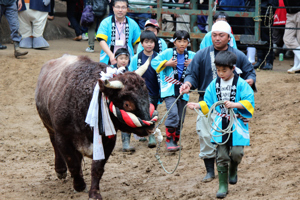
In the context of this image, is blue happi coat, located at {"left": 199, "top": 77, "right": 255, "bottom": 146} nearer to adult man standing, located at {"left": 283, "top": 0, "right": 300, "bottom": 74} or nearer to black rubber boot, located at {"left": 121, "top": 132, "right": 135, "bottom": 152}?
black rubber boot, located at {"left": 121, "top": 132, "right": 135, "bottom": 152}

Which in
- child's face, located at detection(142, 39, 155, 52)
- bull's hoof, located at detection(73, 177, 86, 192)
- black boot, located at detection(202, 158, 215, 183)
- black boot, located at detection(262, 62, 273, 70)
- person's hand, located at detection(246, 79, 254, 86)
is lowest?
bull's hoof, located at detection(73, 177, 86, 192)

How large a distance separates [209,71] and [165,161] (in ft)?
6.46

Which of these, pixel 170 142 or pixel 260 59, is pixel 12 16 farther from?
pixel 260 59

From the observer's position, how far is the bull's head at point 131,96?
527 centimetres

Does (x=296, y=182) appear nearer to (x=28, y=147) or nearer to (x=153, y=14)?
(x=28, y=147)

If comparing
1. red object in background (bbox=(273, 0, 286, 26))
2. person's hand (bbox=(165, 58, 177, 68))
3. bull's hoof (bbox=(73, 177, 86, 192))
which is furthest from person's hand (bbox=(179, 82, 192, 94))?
red object in background (bbox=(273, 0, 286, 26))

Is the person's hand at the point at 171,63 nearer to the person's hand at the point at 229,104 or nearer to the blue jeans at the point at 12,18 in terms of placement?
the person's hand at the point at 229,104

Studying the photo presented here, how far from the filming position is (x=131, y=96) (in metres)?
5.28

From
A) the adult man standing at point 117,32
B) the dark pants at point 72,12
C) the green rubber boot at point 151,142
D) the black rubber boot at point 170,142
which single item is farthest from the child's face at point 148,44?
the dark pants at point 72,12

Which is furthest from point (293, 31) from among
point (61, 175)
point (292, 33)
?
point (61, 175)

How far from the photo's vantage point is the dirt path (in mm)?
6000

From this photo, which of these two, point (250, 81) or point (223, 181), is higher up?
point (250, 81)

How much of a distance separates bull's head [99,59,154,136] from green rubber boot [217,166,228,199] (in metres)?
0.95

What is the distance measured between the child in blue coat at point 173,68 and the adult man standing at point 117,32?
3.54ft
